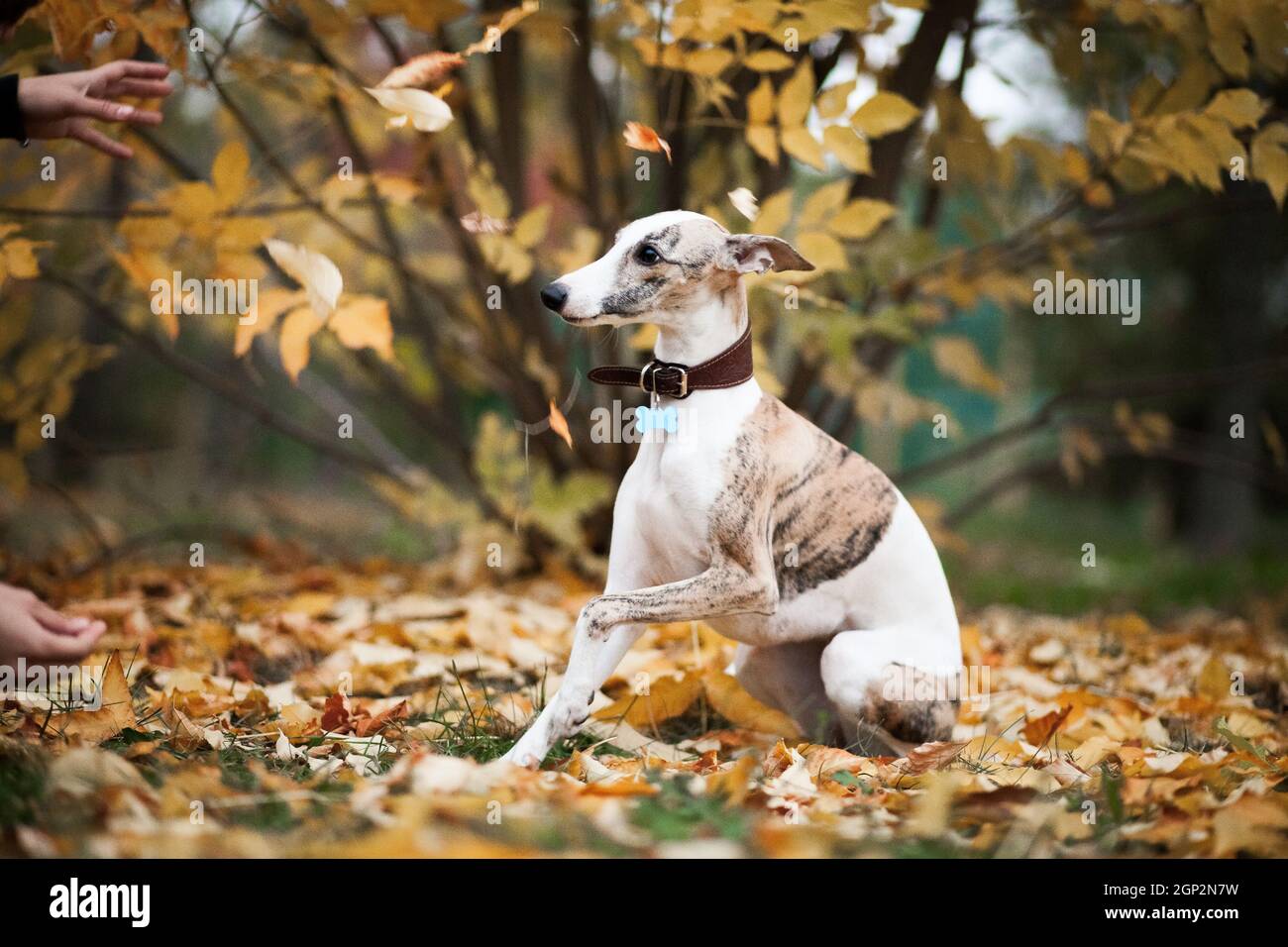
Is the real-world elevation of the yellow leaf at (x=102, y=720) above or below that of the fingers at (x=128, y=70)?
below

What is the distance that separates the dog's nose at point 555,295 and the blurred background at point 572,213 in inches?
20.9

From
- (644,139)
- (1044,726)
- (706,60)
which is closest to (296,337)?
(644,139)

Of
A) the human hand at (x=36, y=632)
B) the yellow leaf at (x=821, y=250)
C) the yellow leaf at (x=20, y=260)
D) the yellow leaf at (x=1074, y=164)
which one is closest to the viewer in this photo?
the human hand at (x=36, y=632)

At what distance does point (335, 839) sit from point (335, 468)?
13043 mm

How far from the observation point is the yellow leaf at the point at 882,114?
3.35m

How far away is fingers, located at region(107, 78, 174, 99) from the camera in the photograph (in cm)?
299

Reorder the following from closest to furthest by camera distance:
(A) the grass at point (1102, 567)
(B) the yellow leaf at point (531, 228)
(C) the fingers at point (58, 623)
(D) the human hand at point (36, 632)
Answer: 1. (D) the human hand at point (36, 632)
2. (C) the fingers at point (58, 623)
3. (B) the yellow leaf at point (531, 228)
4. (A) the grass at point (1102, 567)

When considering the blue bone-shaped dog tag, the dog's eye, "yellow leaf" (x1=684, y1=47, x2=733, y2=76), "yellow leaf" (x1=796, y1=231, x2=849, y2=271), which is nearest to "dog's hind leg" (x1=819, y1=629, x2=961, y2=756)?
the blue bone-shaped dog tag

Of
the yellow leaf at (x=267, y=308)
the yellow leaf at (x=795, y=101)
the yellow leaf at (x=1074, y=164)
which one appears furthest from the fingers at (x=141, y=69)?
the yellow leaf at (x=1074, y=164)

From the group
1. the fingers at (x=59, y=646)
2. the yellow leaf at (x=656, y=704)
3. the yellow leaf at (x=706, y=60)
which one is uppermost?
the yellow leaf at (x=706, y=60)

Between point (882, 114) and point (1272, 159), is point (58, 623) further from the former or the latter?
point (1272, 159)

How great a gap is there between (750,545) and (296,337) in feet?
4.80

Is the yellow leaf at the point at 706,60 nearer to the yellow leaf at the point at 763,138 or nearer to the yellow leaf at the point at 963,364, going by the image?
the yellow leaf at the point at 763,138
